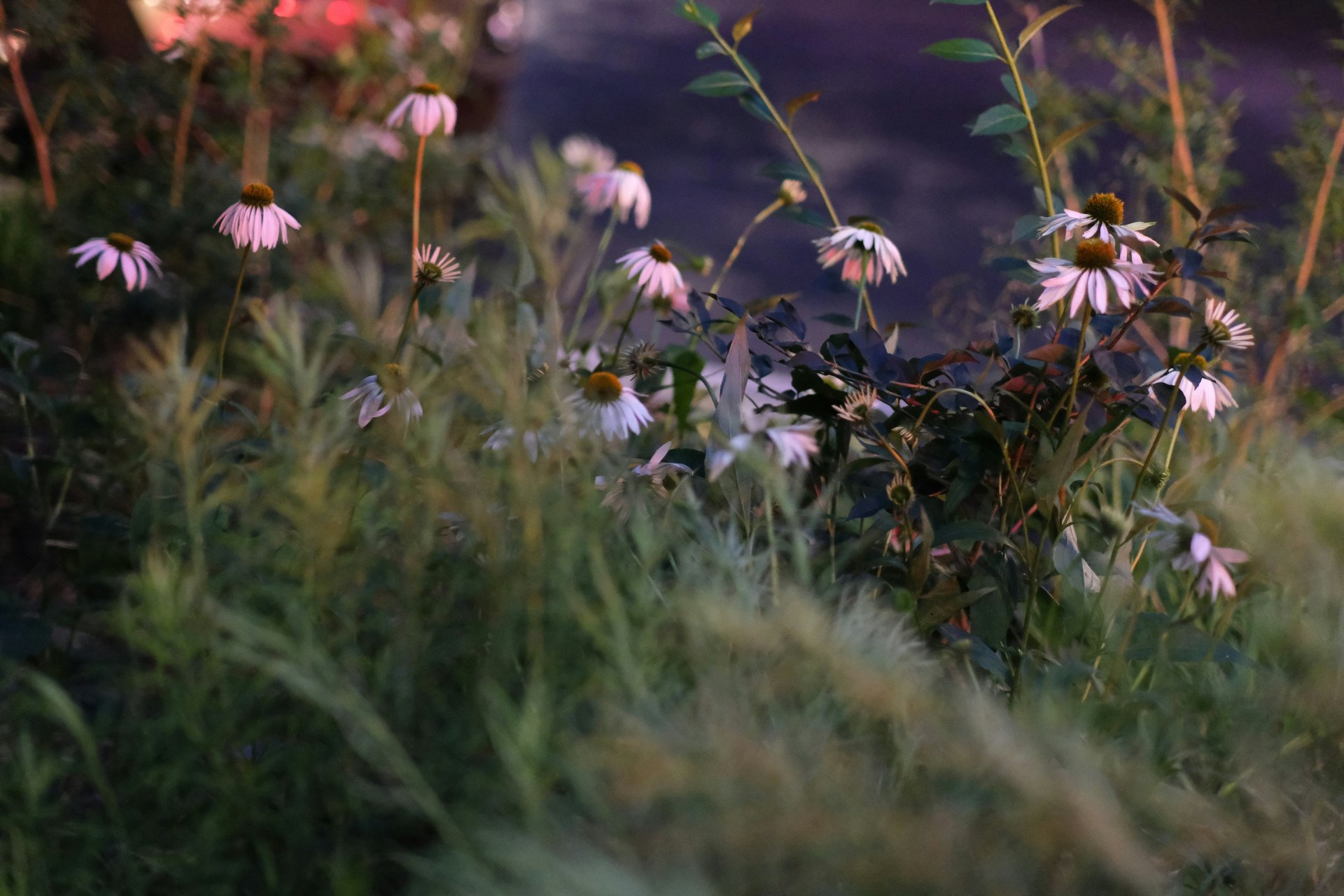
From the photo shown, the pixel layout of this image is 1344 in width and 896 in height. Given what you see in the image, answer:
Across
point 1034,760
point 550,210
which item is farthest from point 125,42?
point 1034,760

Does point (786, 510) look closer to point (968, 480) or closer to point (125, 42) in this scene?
point (968, 480)

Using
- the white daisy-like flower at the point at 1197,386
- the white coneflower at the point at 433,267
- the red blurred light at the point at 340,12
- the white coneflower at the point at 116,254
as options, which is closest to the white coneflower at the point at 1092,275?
the white daisy-like flower at the point at 1197,386

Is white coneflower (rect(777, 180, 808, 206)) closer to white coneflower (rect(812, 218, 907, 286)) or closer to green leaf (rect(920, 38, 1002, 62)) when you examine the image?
white coneflower (rect(812, 218, 907, 286))

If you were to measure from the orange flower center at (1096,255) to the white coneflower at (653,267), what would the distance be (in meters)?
0.63

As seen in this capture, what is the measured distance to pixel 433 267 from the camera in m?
1.26

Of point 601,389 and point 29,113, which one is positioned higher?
point 601,389

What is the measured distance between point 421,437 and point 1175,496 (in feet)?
3.07

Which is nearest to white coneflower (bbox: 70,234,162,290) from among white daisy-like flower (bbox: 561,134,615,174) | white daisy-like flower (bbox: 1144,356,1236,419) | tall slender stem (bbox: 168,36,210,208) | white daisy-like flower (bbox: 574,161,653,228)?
white daisy-like flower (bbox: 574,161,653,228)

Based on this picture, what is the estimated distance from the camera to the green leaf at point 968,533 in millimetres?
1066

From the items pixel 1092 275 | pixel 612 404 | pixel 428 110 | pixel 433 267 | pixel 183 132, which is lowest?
pixel 183 132

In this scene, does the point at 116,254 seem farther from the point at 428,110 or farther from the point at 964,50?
the point at 964,50

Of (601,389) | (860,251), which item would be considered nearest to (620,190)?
(860,251)

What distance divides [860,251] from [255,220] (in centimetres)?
81

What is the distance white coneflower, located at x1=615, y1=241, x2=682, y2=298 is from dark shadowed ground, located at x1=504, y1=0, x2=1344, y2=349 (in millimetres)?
1482
